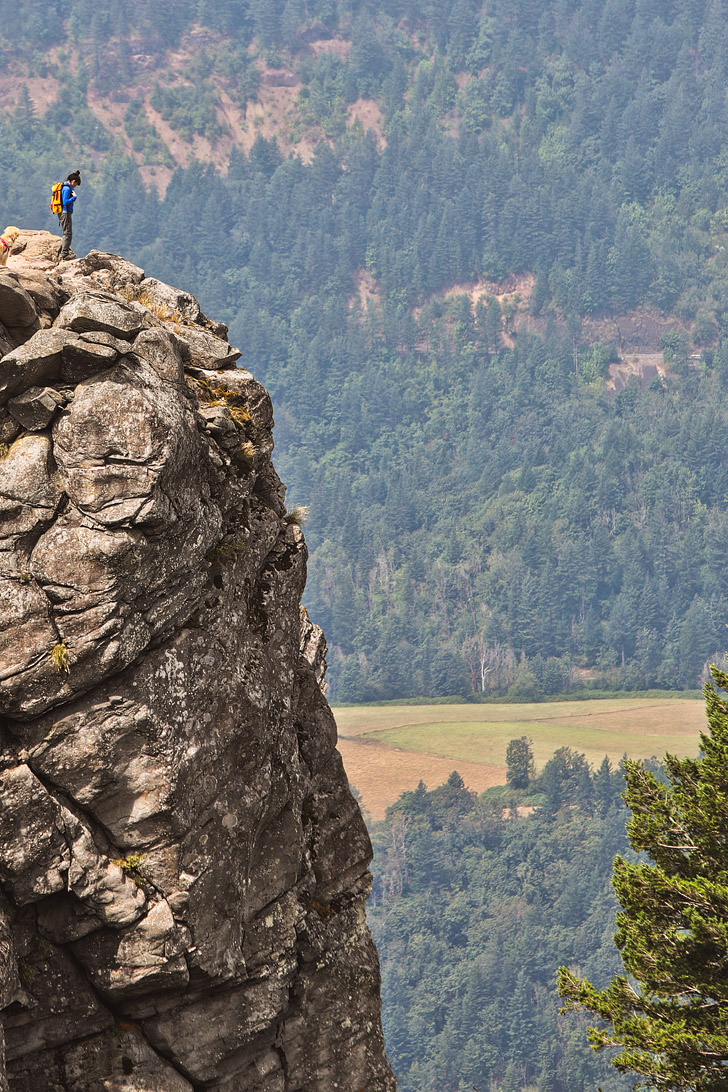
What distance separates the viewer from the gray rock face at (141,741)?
63.0ft

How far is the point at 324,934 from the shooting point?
23.5 metres

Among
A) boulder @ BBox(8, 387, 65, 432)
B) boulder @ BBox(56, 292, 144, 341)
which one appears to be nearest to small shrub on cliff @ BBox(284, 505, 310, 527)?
boulder @ BBox(56, 292, 144, 341)

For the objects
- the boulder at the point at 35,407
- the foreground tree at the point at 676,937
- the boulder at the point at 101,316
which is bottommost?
the foreground tree at the point at 676,937

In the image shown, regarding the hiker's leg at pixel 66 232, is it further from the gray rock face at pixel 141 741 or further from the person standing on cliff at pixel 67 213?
the gray rock face at pixel 141 741


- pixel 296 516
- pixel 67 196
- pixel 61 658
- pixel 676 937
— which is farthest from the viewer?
pixel 67 196

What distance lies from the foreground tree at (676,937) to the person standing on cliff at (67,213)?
46.1ft

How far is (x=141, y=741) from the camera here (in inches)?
785

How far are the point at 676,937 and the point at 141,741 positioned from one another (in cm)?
1058

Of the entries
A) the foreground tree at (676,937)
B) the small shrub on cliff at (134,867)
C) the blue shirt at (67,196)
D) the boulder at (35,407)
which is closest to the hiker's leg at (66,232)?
the blue shirt at (67,196)

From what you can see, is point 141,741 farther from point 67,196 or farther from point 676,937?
point 67,196

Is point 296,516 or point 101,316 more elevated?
point 101,316

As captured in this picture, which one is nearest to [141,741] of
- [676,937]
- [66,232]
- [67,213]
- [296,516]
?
[296,516]

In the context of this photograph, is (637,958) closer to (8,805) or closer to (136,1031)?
(136,1031)

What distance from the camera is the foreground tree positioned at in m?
24.1
